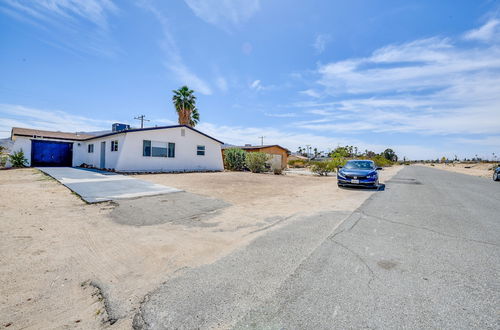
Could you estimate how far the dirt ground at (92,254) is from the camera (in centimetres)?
222

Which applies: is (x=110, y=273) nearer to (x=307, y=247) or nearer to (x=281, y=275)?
(x=281, y=275)

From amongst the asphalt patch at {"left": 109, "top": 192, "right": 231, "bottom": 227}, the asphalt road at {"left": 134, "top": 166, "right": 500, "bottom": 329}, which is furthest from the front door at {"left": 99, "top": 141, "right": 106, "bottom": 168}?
the asphalt road at {"left": 134, "top": 166, "right": 500, "bottom": 329}

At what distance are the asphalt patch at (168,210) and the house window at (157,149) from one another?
437 inches

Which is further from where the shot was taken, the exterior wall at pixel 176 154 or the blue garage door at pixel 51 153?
the blue garage door at pixel 51 153

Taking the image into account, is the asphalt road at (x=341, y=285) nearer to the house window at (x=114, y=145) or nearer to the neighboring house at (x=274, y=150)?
the house window at (x=114, y=145)

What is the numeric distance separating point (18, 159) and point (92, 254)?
2359 centimetres

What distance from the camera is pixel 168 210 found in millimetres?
6324

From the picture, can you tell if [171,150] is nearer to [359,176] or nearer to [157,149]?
[157,149]

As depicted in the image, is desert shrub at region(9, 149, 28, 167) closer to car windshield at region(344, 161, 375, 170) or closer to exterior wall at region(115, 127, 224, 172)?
exterior wall at region(115, 127, 224, 172)

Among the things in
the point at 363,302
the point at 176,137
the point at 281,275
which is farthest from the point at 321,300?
the point at 176,137

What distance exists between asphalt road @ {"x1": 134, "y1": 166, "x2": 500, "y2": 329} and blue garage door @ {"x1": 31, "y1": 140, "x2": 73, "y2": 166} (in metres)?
26.5

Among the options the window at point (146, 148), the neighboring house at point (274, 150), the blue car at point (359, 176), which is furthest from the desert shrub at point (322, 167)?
the window at point (146, 148)

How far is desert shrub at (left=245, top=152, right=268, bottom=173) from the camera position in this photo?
2212 centimetres

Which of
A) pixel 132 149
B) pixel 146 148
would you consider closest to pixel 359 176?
pixel 146 148
